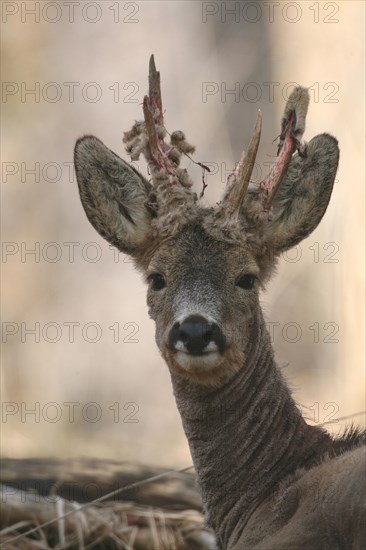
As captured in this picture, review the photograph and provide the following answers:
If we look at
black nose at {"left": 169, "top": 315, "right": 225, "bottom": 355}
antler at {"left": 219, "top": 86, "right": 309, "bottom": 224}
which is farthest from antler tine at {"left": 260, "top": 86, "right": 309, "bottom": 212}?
black nose at {"left": 169, "top": 315, "right": 225, "bottom": 355}

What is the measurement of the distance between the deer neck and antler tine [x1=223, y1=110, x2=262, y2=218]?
83 cm

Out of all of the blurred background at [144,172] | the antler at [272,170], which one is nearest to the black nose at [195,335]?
the antler at [272,170]

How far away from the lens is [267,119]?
17266mm

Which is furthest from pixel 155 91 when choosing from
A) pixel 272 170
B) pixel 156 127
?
pixel 272 170

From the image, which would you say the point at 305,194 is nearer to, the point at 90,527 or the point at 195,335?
the point at 195,335

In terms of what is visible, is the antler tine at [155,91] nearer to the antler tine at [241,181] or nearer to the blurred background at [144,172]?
the antler tine at [241,181]

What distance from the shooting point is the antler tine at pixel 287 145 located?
28.3 ft

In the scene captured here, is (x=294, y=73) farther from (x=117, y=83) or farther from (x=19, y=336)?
(x=19, y=336)

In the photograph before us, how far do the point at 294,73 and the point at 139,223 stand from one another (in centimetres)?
901

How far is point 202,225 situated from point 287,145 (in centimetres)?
84

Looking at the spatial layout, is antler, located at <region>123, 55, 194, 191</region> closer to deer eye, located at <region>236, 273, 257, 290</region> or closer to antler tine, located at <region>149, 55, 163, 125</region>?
antler tine, located at <region>149, 55, 163, 125</region>

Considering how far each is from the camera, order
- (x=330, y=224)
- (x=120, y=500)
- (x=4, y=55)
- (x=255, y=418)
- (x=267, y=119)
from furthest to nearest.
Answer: (x=4, y=55), (x=267, y=119), (x=330, y=224), (x=120, y=500), (x=255, y=418)

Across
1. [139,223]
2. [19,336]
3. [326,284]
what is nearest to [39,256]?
[19,336]

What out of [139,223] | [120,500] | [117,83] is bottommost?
[120,500]
